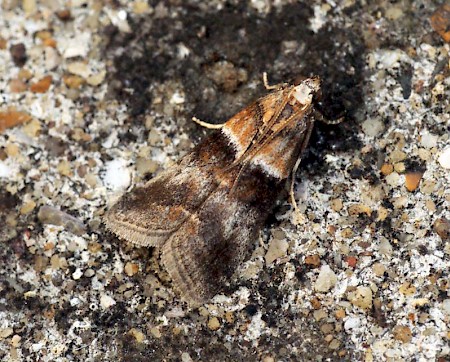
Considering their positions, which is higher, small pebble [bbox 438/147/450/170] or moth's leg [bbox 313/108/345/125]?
moth's leg [bbox 313/108/345/125]

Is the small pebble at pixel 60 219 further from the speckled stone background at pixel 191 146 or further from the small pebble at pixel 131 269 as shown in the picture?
the small pebble at pixel 131 269

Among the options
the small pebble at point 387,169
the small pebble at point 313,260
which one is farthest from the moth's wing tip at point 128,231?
the small pebble at point 387,169

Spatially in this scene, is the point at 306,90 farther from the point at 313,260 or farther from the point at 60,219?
the point at 60,219

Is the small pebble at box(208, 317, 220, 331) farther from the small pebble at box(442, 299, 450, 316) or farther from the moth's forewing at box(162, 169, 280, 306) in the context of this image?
the small pebble at box(442, 299, 450, 316)

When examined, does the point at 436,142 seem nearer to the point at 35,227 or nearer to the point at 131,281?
the point at 131,281

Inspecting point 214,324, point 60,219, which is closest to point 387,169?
point 214,324

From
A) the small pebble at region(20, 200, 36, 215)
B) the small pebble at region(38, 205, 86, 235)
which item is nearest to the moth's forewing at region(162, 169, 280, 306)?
the small pebble at region(38, 205, 86, 235)

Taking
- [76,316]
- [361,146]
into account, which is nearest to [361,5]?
[361,146]
